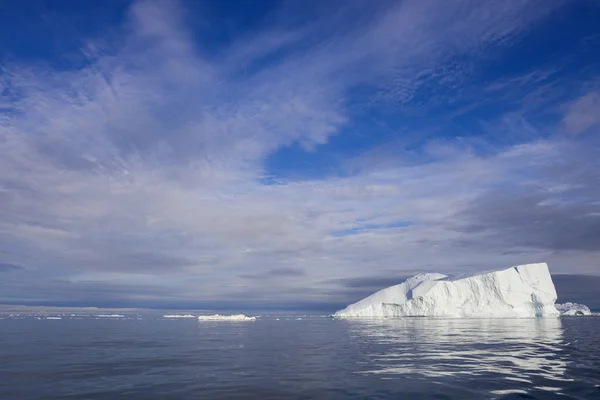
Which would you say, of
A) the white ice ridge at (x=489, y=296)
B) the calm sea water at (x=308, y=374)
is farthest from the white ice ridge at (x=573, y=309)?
the calm sea water at (x=308, y=374)

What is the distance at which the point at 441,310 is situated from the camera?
87.1m

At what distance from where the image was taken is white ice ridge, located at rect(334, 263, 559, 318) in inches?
3169

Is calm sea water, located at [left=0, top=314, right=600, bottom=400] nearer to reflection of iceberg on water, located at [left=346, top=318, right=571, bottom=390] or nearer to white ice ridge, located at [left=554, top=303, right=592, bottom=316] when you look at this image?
reflection of iceberg on water, located at [left=346, top=318, right=571, bottom=390]

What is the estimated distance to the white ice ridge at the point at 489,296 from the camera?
80.5m

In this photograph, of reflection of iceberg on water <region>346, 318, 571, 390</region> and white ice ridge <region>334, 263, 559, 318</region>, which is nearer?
reflection of iceberg on water <region>346, 318, 571, 390</region>

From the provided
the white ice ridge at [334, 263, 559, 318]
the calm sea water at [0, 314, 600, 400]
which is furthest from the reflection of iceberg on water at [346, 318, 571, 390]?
the white ice ridge at [334, 263, 559, 318]

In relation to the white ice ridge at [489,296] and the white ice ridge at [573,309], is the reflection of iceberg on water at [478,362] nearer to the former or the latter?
the white ice ridge at [489,296]

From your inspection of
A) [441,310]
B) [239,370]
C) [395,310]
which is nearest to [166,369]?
[239,370]

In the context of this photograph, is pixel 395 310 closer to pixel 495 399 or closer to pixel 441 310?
pixel 441 310

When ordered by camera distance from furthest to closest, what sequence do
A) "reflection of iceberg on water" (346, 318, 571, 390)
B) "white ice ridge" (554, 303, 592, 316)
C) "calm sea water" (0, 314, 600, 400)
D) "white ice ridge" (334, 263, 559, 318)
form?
1. "white ice ridge" (554, 303, 592, 316)
2. "white ice ridge" (334, 263, 559, 318)
3. "reflection of iceberg on water" (346, 318, 571, 390)
4. "calm sea water" (0, 314, 600, 400)

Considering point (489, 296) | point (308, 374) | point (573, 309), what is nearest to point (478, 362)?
point (308, 374)

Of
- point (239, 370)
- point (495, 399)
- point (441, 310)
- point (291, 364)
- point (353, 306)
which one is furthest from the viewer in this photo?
point (353, 306)

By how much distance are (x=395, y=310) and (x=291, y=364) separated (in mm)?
82981

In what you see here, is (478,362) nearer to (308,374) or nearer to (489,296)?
(308,374)
